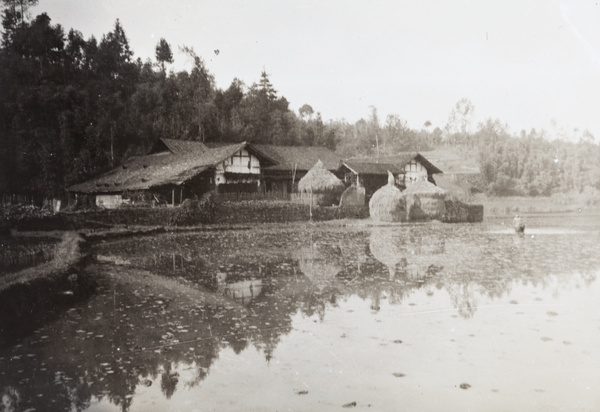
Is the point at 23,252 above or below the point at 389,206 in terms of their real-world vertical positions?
below

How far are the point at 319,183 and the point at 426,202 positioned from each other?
23.4 feet

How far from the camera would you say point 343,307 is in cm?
814

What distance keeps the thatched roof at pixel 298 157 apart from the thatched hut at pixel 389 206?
356 inches

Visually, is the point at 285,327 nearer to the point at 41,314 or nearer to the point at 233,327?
the point at 233,327

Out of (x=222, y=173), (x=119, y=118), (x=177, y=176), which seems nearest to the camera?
(x=119, y=118)

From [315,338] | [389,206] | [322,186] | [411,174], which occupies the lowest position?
[315,338]

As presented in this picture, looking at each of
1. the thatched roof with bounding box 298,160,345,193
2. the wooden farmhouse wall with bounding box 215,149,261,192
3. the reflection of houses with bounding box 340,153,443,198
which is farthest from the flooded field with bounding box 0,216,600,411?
the reflection of houses with bounding box 340,153,443,198

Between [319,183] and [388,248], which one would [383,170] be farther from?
[388,248]

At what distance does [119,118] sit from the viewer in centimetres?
2703

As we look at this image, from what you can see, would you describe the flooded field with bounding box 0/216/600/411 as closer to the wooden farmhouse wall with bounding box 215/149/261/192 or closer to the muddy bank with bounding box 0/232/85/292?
the muddy bank with bounding box 0/232/85/292

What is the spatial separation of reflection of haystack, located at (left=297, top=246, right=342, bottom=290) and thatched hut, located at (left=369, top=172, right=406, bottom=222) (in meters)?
13.3

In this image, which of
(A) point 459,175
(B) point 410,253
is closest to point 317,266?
(B) point 410,253

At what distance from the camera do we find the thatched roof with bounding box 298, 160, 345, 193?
105 feet

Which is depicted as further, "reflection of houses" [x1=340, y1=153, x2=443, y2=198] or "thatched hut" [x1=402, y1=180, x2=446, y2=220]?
"reflection of houses" [x1=340, y1=153, x2=443, y2=198]
